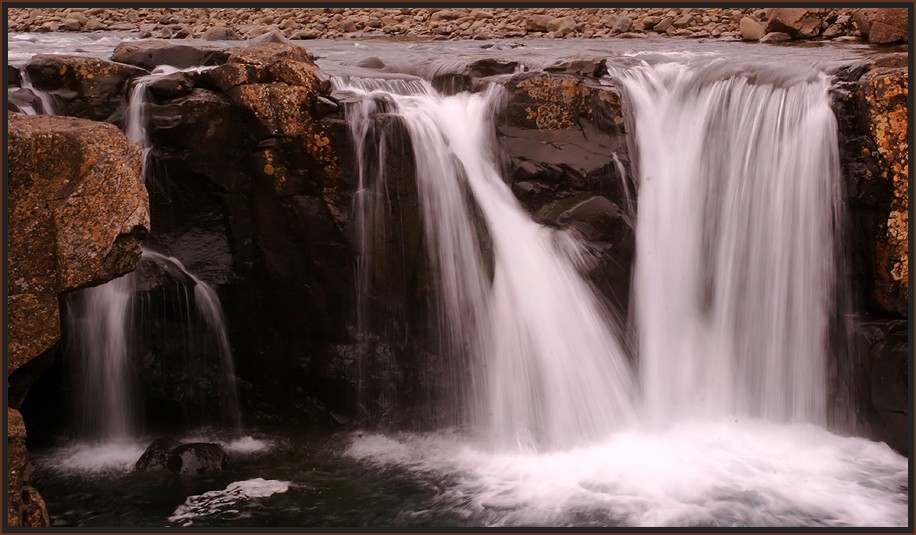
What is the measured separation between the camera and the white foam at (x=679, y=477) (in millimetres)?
6719

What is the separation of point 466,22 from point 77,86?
15440 mm

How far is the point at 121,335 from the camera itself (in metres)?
8.11

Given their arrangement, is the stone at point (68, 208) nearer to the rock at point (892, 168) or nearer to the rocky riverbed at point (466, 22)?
the rock at point (892, 168)

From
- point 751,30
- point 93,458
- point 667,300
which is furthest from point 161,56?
point 751,30

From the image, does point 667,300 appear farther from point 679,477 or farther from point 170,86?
point 170,86

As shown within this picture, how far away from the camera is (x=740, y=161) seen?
28.1 feet

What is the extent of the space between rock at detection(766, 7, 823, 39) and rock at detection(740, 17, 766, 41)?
0.50 m

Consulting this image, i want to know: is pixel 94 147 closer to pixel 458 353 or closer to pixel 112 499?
pixel 112 499

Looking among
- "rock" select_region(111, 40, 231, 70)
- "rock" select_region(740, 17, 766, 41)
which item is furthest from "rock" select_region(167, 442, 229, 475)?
"rock" select_region(740, 17, 766, 41)

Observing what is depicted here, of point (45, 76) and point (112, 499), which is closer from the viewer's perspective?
point (112, 499)

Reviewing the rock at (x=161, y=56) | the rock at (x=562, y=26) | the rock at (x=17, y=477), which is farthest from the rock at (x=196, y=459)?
the rock at (x=562, y=26)

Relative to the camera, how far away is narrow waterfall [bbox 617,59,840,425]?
825 cm

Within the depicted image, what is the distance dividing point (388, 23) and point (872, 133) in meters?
17.0

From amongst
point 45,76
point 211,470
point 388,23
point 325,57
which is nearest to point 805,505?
point 211,470
